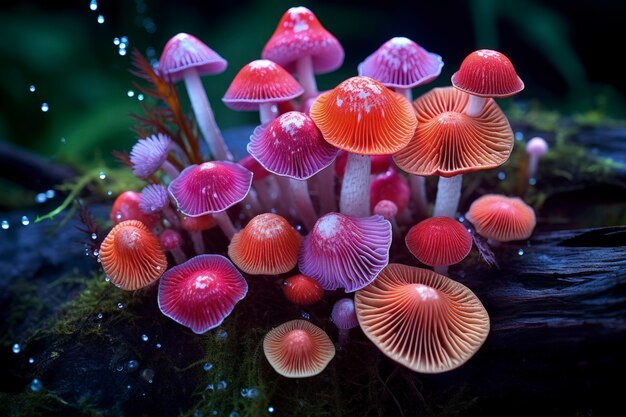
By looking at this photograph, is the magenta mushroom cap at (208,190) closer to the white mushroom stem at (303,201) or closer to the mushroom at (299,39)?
the white mushroom stem at (303,201)

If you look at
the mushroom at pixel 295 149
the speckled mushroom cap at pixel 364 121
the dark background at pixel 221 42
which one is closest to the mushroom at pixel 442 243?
the speckled mushroom cap at pixel 364 121

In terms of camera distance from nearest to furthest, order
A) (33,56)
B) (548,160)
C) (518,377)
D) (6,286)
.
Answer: (518,377) → (6,286) → (548,160) → (33,56)

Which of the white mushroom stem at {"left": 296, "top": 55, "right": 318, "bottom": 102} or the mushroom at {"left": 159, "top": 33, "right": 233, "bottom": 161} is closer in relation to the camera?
the mushroom at {"left": 159, "top": 33, "right": 233, "bottom": 161}

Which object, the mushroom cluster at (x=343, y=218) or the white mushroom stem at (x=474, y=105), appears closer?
the mushroom cluster at (x=343, y=218)

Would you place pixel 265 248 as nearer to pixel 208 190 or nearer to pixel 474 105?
pixel 208 190

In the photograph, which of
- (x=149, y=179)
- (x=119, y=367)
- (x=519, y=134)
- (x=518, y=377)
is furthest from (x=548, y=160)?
(x=119, y=367)

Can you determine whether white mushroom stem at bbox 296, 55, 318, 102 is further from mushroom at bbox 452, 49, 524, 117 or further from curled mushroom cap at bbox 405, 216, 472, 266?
curled mushroom cap at bbox 405, 216, 472, 266

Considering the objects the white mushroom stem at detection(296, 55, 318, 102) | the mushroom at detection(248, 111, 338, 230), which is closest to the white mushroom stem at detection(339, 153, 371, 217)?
the mushroom at detection(248, 111, 338, 230)

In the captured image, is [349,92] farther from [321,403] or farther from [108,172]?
[108,172]
